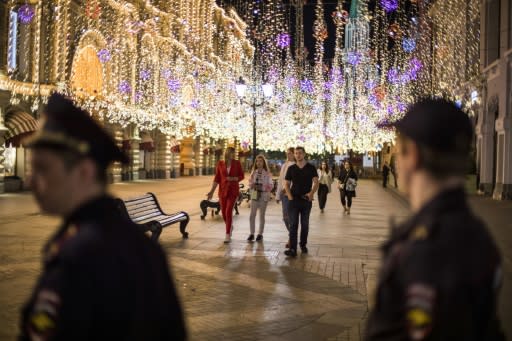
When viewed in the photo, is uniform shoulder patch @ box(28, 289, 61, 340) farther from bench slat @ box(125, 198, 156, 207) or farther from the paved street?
bench slat @ box(125, 198, 156, 207)

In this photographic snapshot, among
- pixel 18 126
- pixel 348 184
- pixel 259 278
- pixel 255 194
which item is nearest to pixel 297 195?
pixel 255 194

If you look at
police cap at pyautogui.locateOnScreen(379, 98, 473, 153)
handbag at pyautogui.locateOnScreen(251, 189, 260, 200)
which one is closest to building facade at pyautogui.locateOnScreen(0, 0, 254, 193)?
handbag at pyautogui.locateOnScreen(251, 189, 260, 200)

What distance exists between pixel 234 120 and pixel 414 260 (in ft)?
156

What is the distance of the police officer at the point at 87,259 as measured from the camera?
72.1 inches

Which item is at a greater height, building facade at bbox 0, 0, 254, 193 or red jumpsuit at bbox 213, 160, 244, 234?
building facade at bbox 0, 0, 254, 193

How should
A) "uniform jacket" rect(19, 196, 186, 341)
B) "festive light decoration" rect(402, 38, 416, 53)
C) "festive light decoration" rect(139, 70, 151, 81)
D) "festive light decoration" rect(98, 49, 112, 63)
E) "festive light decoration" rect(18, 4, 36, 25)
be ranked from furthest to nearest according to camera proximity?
1. "festive light decoration" rect(139, 70, 151, 81)
2. "festive light decoration" rect(98, 49, 112, 63)
3. "festive light decoration" rect(402, 38, 416, 53)
4. "festive light decoration" rect(18, 4, 36, 25)
5. "uniform jacket" rect(19, 196, 186, 341)

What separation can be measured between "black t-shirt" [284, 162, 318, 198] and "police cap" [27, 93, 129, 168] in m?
8.83

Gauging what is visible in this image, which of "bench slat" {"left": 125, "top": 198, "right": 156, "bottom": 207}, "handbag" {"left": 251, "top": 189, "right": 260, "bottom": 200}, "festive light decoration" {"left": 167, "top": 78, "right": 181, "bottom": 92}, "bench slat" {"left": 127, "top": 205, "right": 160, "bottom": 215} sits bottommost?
"bench slat" {"left": 127, "top": 205, "right": 160, "bottom": 215}

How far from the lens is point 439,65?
108 feet

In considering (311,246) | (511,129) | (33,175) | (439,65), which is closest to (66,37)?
(439,65)

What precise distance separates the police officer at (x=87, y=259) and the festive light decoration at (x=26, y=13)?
103 feet

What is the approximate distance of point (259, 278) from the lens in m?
8.85

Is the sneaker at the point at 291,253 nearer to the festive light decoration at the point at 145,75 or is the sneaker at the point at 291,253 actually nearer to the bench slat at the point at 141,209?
the bench slat at the point at 141,209

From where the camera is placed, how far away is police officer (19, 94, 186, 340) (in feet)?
6.00
